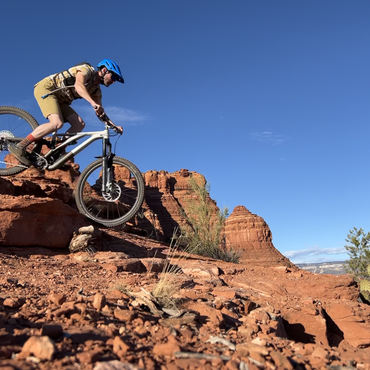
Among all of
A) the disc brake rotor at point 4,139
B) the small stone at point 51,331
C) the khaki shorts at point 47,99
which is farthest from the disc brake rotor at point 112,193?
the small stone at point 51,331

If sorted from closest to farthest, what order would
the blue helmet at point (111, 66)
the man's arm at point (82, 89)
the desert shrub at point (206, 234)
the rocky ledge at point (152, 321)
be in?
the rocky ledge at point (152, 321), the man's arm at point (82, 89), the blue helmet at point (111, 66), the desert shrub at point (206, 234)

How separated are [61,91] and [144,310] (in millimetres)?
3734

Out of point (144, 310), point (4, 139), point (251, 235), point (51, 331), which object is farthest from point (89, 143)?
point (251, 235)

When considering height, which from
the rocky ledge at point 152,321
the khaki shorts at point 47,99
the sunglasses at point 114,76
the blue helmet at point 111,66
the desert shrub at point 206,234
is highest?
the blue helmet at point 111,66

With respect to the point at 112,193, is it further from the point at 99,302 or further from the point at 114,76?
the point at 99,302

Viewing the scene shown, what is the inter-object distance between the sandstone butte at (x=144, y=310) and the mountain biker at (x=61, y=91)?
1939 millimetres

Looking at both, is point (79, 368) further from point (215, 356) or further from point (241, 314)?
point (241, 314)

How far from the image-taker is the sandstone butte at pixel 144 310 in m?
2.34

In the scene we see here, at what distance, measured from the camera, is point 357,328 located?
19.7ft

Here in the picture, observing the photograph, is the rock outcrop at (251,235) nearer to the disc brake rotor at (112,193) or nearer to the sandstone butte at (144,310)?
the sandstone butte at (144,310)

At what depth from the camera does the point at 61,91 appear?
5.80 meters

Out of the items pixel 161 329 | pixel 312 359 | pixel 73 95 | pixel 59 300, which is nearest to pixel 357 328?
pixel 312 359

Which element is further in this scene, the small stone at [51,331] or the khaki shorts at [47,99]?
the khaki shorts at [47,99]

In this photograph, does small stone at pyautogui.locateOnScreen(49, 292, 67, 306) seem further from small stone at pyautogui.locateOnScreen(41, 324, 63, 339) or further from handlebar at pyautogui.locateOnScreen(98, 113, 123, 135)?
handlebar at pyautogui.locateOnScreen(98, 113, 123, 135)
